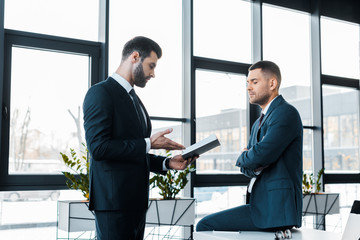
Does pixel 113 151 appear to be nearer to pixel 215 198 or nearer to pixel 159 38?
pixel 159 38

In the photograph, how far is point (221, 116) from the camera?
474 centimetres

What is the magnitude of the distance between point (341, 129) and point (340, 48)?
1.11 meters

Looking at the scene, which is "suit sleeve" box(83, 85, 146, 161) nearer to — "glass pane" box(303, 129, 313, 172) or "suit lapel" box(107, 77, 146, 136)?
"suit lapel" box(107, 77, 146, 136)

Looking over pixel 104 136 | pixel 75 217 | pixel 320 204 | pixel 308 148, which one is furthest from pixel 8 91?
pixel 308 148

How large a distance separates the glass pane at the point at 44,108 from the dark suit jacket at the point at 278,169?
2.03m

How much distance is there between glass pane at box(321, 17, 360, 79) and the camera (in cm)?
567

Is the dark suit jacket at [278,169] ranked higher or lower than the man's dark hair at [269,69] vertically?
lower

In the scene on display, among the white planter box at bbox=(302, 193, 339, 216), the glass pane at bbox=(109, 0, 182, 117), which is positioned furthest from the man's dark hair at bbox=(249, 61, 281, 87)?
the white planter box at bbox=(302, 193, 339, 216)

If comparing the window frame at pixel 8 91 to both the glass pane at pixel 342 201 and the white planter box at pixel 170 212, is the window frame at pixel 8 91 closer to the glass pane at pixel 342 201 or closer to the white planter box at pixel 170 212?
the white planter box at pixel 170 212

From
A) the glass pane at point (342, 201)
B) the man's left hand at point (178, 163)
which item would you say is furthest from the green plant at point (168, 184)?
the glass pane at point (342, 201)

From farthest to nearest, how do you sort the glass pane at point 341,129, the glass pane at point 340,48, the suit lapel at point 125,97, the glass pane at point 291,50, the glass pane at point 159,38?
the glass pane at point 340,48
the glass pane at point 341,129
the glass pane at point 291,50
the glass pane at point 159,38
the suit lapel at point 125,97

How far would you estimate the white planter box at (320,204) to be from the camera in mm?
4578

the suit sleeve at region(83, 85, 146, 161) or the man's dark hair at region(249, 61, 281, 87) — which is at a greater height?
the man's dark hair at region(249, 61, 281, 87)

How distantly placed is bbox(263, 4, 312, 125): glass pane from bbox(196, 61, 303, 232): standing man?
2881 millimetres
